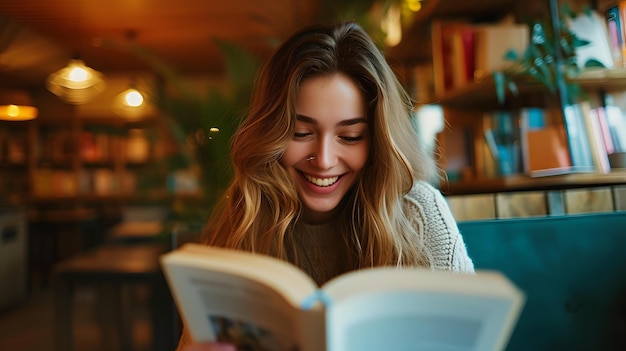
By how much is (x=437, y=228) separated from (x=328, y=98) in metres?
0.29

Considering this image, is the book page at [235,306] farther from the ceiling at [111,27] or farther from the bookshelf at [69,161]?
the bookshelf at [69,161]

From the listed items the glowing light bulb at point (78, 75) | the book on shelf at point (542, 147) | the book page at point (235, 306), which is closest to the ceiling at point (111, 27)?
the glowing light bulb at point (78, 75)

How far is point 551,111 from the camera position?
1.34 m

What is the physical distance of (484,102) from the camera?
1561 mm

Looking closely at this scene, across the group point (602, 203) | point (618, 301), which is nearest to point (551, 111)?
point (602, 203)

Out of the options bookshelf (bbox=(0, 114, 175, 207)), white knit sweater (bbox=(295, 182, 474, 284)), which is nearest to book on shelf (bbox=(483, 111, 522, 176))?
white knit sweater (bbox=(295, 182, 474, 284))

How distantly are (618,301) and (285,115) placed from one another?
755 millimetres

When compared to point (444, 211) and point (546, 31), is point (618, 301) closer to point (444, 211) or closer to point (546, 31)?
point (444, 211)

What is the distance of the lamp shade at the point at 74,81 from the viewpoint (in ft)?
9.39

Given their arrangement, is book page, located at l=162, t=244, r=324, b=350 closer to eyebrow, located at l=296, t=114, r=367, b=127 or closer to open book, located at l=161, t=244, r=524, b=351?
open book, located at l=161, t=244, r=524, b=351

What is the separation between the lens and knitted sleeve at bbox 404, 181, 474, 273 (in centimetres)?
74

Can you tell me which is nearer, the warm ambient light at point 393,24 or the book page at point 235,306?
the book page at point 235,306

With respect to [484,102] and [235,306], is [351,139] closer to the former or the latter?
[235,306]

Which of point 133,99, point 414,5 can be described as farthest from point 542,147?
point 133,99
